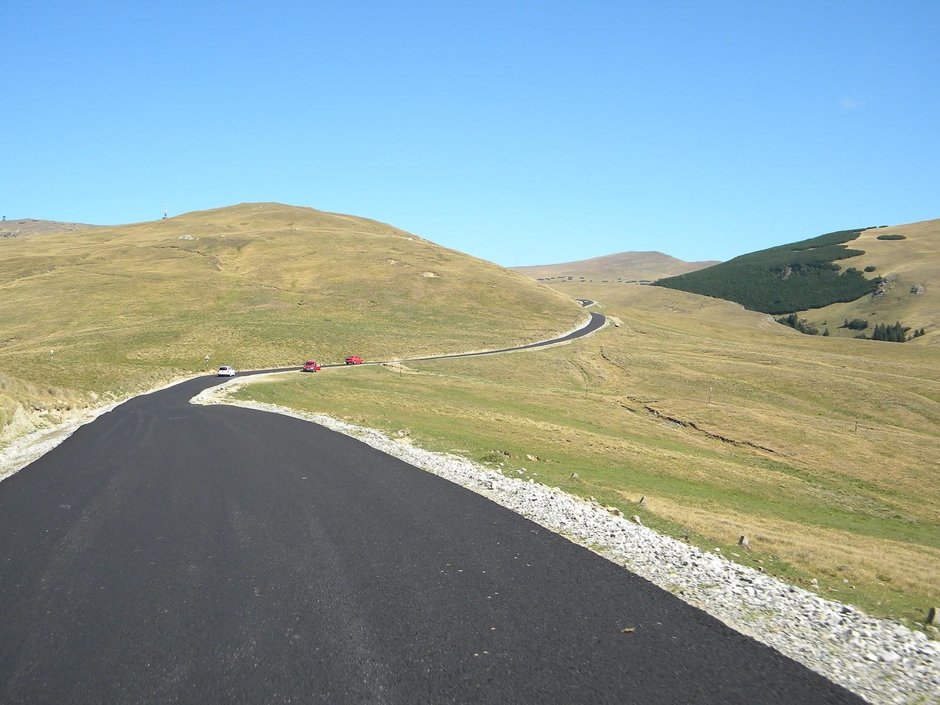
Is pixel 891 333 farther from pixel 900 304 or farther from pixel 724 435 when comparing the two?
pixel 724 435

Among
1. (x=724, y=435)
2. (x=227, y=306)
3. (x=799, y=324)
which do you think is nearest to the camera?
(x=724, y=435)

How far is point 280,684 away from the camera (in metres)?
6.12

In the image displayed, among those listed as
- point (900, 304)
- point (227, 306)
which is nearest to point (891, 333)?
point (900, 304)

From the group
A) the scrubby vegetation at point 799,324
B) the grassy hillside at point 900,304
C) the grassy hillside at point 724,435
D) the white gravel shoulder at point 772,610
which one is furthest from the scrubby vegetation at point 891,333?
the white gravel shoulder at point 772,610

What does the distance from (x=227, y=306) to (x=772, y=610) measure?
9971 cm

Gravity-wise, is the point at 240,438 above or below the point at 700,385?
above

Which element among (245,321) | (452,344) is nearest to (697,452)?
(452,344)

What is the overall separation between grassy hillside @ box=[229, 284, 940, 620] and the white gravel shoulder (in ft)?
4.03

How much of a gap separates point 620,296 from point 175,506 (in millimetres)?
195208

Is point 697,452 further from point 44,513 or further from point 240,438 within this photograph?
point 44,513

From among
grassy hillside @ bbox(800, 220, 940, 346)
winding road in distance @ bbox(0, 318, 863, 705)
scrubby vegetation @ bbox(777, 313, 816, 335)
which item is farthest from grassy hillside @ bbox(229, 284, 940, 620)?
scrubby vegetation @ bbox(777, 313, 816, 335)

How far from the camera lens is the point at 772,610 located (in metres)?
8.45

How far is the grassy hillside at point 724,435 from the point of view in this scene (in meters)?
16.2

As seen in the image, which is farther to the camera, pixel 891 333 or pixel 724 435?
pixel 891 333
